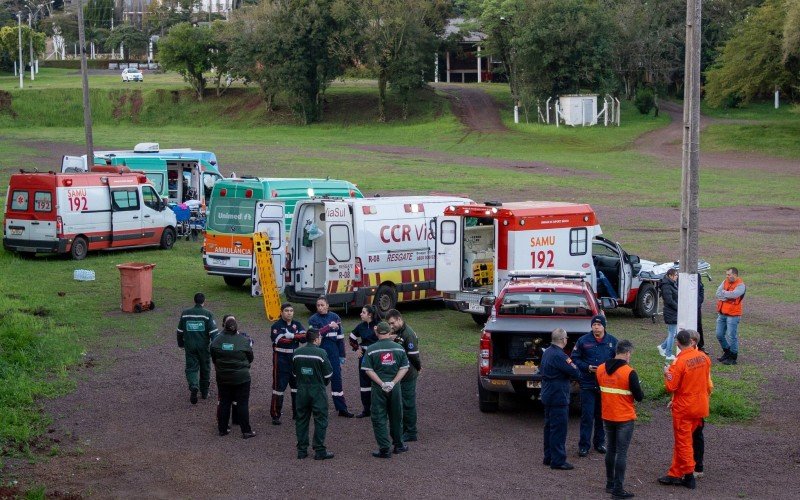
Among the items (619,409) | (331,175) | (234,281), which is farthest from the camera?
(331,175)

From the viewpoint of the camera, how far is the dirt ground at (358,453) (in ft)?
35.2

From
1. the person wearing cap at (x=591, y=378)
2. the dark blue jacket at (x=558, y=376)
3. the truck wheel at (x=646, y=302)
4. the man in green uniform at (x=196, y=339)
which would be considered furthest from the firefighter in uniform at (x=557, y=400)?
the truck wheel at (x=646, y=302)

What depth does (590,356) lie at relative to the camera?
1202cm

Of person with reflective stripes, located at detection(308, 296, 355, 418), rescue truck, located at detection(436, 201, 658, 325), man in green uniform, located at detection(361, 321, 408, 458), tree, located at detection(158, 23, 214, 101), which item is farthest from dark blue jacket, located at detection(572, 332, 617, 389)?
tree, located at detection(158, 23, 214, 101)

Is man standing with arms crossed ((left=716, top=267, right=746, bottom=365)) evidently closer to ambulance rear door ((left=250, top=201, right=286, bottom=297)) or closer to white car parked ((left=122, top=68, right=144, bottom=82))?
ambulance rear door ((left=250, top=201, right=286, bottom=297))

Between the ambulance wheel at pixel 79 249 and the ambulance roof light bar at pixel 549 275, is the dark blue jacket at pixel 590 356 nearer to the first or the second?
the ambulance roof light bar at pixel 549 275

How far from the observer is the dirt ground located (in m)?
10.7

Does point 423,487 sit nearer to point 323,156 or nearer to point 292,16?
point 323,156

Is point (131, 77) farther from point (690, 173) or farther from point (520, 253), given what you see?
point (690, 173)

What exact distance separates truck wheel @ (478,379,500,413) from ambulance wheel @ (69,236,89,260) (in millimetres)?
17602

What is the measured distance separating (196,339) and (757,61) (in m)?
53.1

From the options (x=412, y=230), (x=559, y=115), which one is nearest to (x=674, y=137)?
(x=559, y=115)

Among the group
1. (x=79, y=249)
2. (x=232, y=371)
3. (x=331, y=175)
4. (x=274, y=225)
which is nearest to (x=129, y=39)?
(x=331, y=175)

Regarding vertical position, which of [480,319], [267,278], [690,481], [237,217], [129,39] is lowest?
[480,319]
